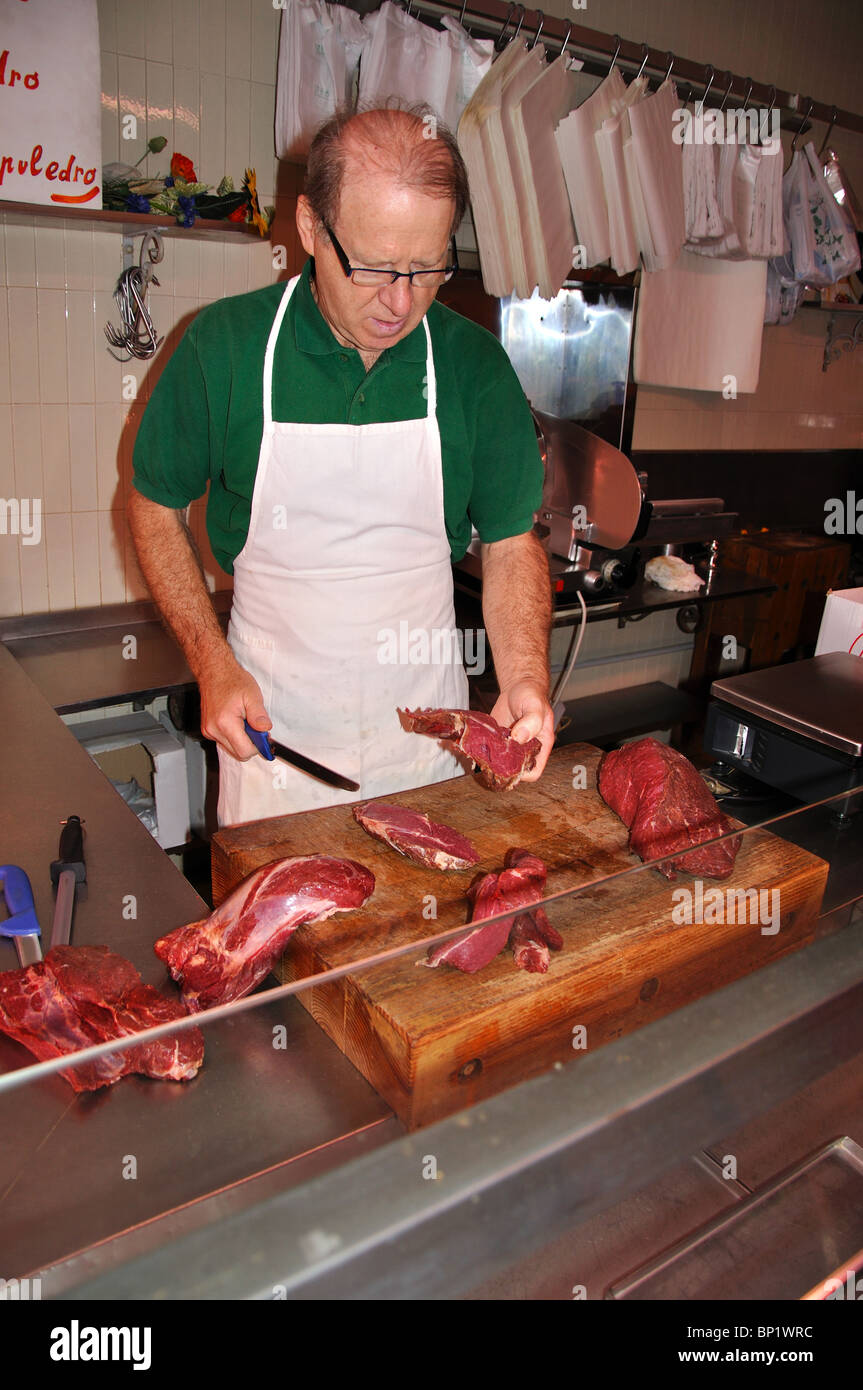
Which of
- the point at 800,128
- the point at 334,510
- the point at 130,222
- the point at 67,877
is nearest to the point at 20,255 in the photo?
the point at 130,222

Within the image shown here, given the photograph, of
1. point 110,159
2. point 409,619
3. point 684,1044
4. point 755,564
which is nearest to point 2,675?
point 409,619

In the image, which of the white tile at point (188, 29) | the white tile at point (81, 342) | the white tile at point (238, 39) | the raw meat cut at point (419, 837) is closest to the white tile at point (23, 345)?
the white tile at point (81, 342)

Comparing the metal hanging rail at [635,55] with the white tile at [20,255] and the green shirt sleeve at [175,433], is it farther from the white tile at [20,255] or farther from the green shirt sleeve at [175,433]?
the green shirt sleeve at [175,433]

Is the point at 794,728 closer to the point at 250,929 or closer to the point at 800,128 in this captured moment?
the point at 250,929

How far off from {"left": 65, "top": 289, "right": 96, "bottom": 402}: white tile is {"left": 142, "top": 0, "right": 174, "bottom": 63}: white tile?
811 mm

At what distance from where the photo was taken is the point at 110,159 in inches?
125

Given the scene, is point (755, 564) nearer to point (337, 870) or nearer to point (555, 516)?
point (555, 516)

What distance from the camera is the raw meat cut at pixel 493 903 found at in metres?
1.06

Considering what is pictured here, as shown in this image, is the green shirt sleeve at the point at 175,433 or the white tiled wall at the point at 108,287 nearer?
the green shirt sleeve at the point at 175,433

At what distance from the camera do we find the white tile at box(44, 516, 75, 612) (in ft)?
11.3

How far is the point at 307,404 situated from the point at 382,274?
397 mm

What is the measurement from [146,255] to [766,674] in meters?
2.55

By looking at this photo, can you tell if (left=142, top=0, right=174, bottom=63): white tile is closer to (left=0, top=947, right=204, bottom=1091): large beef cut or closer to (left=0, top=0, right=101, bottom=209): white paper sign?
(left=0, top=0, right=101, bottom=209): white paper sign

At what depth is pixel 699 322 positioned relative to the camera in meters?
4.64
